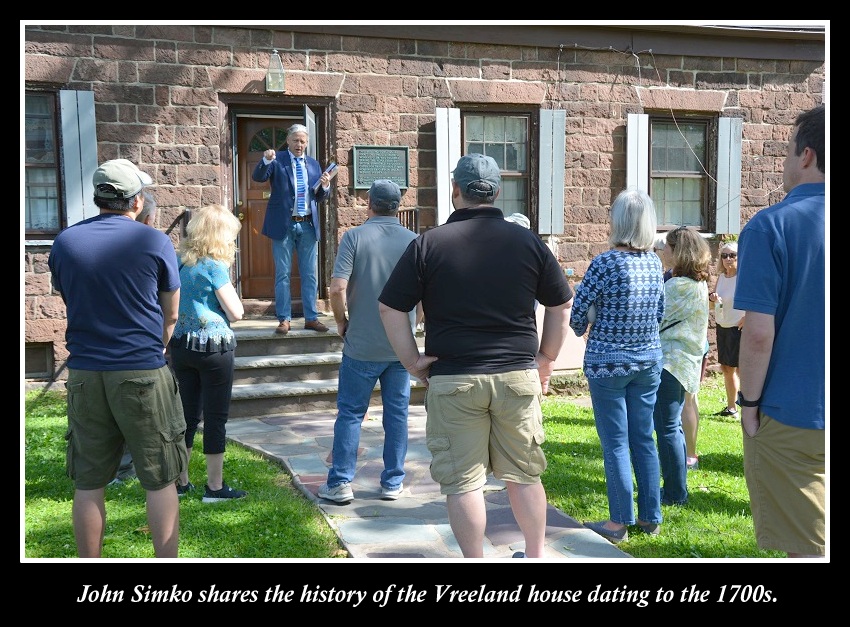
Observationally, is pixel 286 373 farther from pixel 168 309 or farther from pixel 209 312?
pixel 168 309

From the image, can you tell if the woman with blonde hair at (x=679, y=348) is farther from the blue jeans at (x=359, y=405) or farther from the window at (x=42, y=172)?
the window at (x=42, y=172)

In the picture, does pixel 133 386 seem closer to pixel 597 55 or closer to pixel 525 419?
pixel 525 419

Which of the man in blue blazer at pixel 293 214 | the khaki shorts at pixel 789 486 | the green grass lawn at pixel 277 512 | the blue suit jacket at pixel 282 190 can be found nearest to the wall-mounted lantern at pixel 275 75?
the man in blue blazer at pixel 293 214

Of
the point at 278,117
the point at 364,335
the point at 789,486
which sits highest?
the point at 278,117

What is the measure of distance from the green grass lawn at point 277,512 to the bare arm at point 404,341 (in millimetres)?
1169

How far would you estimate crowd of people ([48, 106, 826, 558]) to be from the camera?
2783 millimetres

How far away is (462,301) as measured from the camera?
323 cm

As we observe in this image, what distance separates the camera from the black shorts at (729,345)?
275 inches

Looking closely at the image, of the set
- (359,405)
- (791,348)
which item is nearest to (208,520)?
(359,405)

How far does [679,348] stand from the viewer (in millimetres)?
4641

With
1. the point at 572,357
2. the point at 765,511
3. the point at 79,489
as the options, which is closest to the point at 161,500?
the point at 79,489

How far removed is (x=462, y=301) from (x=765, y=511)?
1332mm

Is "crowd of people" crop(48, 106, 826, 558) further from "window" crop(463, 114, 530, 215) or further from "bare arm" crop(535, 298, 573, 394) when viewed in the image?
"window" crop(463, 114, 530, 215)

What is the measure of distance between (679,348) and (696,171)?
6256mm
